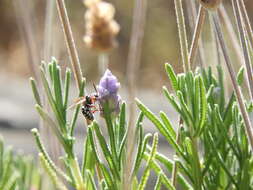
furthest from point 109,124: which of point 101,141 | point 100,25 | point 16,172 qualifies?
point 100,25

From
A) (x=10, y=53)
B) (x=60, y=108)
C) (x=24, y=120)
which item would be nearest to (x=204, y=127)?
(x=60, y=108)

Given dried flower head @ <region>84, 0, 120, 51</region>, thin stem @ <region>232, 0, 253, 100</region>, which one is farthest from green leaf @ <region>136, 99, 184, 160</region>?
dried flower head @ <region>84, 0, 120, 51</region>

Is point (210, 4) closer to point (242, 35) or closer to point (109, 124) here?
point (242, 35)

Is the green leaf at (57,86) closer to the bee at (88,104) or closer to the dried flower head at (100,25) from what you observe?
the bee at (88,104)

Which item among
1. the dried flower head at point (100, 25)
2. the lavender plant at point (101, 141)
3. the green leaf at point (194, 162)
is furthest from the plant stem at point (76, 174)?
the dried flower head at point (100, 25)

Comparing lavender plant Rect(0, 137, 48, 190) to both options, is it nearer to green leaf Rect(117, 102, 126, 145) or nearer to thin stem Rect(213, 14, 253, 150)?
green leaf Rect(117, 102, 126, 145)

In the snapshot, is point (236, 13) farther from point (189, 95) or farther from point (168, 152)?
point (168, 152)
